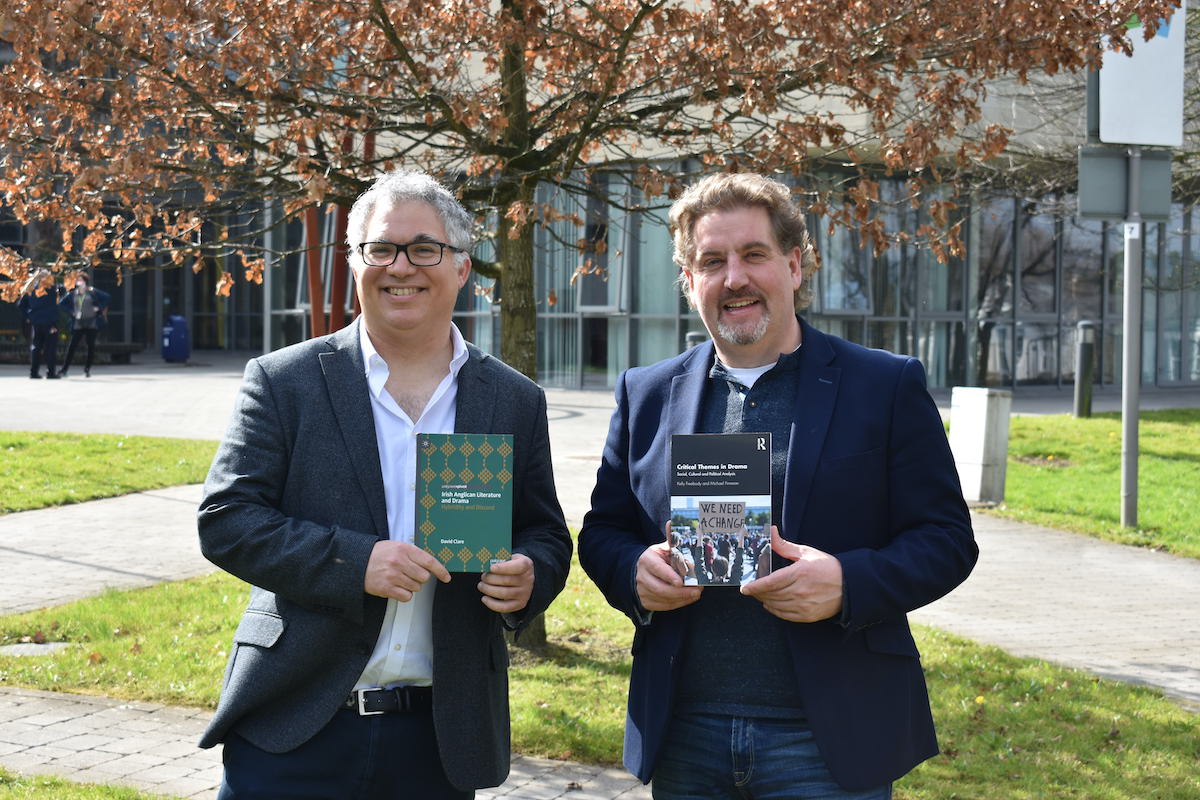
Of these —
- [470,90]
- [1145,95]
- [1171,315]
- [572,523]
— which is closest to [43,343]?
[572,523]

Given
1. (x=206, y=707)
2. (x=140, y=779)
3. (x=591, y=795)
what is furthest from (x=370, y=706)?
(x=206, y=707)

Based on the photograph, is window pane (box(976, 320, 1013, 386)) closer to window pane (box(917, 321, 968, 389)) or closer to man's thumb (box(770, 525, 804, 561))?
window pane (box(917, 321, 968, 389))

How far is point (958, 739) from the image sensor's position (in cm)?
591

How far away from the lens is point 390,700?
121 inches

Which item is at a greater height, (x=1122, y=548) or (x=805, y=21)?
(x=805, y=21)

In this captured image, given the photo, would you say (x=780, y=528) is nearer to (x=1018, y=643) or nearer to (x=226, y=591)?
(x=1018, y=643)

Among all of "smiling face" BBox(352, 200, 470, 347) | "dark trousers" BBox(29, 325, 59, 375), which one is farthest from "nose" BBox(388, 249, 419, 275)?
"dark trousers" BBox(29, 325, 59, 375)

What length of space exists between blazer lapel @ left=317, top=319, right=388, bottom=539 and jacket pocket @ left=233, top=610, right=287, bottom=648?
310 millimetres

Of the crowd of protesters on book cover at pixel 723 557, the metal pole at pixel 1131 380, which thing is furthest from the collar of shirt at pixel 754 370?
the metal pole at pixel 1131 380

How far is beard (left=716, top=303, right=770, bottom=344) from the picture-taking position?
9.88ft

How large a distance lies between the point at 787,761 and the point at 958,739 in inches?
131

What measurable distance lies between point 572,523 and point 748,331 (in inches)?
300

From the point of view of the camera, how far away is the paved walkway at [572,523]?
17.9 ft

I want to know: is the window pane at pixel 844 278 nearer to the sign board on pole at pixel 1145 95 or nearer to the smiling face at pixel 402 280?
the sign board on pole at pixel 1145 95
